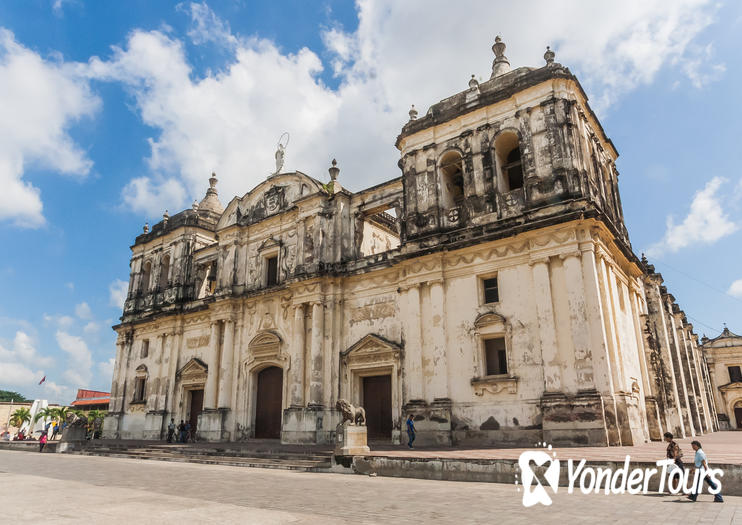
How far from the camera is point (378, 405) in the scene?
64.8 ft

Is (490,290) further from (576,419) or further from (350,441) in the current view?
(350,441)

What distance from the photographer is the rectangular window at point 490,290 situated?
17.4m

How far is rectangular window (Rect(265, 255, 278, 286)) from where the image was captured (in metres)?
24.8

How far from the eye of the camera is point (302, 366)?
21094 mm

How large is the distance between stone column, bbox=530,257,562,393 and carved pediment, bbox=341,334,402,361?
18.3 feet

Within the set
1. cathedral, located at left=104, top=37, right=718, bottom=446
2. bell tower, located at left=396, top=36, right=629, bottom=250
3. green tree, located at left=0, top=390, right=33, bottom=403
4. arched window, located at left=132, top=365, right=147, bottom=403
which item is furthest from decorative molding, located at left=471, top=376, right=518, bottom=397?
green tree, located at left=0, top=390, right=33, bottom=403

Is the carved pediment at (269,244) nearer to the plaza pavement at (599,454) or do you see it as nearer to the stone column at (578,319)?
the plaza pavement at (599,454)

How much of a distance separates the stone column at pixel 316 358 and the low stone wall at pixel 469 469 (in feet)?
25.2

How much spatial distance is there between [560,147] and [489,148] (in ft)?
8.69

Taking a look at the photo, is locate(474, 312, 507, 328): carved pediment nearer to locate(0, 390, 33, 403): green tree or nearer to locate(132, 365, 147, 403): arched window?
locate(132, 365, 147, 403): arched window

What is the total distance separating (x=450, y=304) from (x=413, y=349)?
2.11m

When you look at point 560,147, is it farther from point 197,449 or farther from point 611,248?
point 197,449

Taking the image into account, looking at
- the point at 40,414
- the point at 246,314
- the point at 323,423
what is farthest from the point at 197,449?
the point at 40,414

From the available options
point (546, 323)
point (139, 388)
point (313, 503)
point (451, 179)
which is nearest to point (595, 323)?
point (546, 323)
